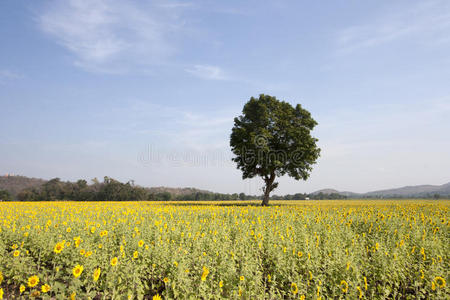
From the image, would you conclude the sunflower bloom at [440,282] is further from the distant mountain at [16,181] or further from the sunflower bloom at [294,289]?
the distant mountain at [16,181]

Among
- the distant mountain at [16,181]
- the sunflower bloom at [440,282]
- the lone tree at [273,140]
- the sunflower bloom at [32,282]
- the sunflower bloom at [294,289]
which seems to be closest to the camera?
the sunflower bloom at [32,282]

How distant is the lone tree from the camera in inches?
1123

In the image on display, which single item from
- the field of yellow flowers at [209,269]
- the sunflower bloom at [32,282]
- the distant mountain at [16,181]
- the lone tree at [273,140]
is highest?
the lone tree at [273,140]

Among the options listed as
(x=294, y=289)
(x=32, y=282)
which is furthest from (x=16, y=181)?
(x=294, y=289)

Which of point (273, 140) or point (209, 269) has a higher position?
point (273, 140)

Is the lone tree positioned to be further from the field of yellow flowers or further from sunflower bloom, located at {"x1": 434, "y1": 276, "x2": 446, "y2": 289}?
sunflower bloom, located at {"x1": 434, "y1": 276, "x2": 446, "y2": 289}

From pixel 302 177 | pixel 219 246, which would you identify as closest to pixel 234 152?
pixel 302 177

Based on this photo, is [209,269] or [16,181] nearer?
[209,269]

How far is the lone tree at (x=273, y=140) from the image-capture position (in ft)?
93.6

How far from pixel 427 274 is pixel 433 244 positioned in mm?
2240

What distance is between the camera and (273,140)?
1179 inches

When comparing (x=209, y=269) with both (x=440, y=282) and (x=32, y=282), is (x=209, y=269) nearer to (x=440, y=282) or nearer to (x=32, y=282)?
(x=32, y=282)

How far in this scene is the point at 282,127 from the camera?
3002 cm

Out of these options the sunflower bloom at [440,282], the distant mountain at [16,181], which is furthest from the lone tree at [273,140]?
the distant mountain at [16,181]
